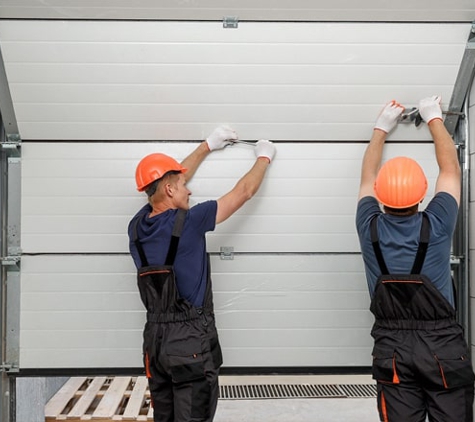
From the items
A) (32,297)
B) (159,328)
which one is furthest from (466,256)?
(32,297)

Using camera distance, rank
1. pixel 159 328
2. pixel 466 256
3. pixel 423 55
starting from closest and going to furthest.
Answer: pixel 159 328
pixel 423 55
pixel 466 256

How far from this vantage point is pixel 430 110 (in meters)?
2.79

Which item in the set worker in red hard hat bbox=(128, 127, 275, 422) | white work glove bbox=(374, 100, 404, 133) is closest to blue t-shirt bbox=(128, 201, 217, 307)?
worker in red hard hat bbox=(128, 127, 275, 422)

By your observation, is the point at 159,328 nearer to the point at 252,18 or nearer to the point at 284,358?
the point at 284,358

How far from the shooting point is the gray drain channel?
584 centimetres

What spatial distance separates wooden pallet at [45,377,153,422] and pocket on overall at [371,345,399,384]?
2.73 metres

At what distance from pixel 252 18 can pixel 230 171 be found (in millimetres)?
778

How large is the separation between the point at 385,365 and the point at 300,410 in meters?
3.26

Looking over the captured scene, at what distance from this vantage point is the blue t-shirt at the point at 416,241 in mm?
2332

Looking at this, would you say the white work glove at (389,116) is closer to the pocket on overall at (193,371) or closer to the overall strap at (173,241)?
the overall strap at (173,241)

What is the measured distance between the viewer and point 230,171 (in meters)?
2.98

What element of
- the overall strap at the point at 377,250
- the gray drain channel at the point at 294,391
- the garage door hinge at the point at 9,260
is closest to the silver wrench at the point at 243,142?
the overall strap at the point at 377,250

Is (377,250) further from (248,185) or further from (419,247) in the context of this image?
(248,185)

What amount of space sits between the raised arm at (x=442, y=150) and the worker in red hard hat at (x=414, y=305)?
7 cm
